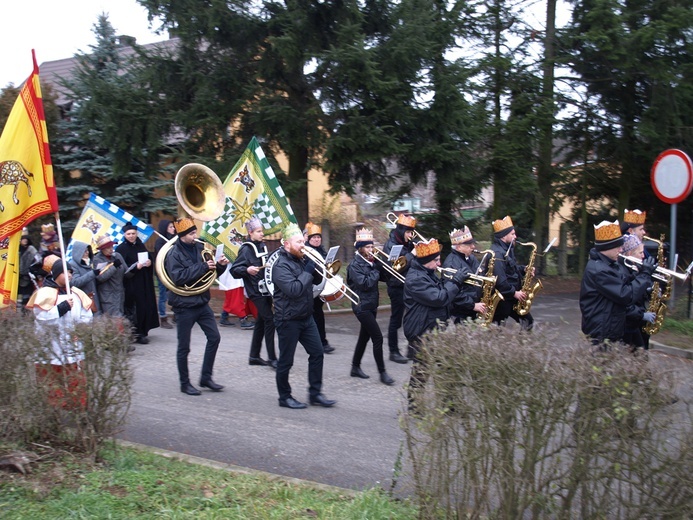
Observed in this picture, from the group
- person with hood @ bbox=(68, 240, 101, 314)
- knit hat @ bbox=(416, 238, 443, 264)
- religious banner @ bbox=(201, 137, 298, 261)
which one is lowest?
person with hood @ bbox=(68, 240, 101, 314)

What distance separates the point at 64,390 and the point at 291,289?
2.40m

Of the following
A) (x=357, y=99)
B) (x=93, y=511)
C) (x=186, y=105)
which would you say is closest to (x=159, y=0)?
(x=186, y=105)

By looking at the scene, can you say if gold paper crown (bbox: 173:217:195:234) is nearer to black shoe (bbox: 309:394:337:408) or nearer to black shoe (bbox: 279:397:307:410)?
black shoe (bbox: 279:397:307:410)

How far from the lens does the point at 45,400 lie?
5.14 meters

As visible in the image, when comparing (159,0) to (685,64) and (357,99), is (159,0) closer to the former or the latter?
(357,99)

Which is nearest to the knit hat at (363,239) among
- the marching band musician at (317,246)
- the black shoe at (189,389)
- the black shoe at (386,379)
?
the marching band musician at (317,246)

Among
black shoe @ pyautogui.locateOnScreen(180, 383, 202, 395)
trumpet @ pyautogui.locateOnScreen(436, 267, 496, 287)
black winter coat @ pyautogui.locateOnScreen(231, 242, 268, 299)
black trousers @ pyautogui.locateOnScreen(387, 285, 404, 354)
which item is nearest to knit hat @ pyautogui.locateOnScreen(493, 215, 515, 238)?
trumpet @ pyautogui.locateOnScreen(436, 267, 496, 287)

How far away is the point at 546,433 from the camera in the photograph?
3.63 m

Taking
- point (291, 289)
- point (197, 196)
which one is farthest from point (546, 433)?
point (197, 196)

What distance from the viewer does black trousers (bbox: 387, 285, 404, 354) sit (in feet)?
31.7

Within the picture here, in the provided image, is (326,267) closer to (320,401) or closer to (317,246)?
(317,246)

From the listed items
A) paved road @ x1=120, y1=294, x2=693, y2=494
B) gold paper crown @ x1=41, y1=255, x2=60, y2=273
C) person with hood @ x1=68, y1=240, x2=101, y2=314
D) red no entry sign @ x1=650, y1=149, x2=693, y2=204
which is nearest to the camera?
paved road @ x1=120, y1=294, x2=693, y2=494

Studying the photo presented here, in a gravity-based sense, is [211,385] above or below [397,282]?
below

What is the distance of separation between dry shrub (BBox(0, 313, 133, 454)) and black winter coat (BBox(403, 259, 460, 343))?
2808 millimetres
